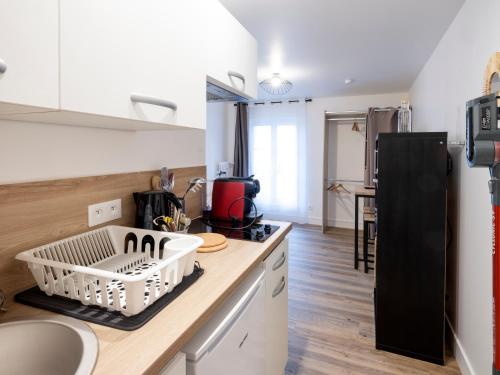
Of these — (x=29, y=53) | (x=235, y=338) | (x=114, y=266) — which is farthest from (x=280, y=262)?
(x=29, y=53)

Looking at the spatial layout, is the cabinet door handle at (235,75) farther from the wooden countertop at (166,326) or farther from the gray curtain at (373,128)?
the gray curtain at (373,128)

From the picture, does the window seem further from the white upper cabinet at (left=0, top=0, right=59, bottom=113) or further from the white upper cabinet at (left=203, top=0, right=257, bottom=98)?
the white upper cabinet at (left=0, top=0, right=59, bottom=113)

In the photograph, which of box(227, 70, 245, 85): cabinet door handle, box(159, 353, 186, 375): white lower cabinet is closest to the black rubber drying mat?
box(159, 353, 186, 375): white lower cabinet

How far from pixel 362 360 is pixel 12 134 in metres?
2.19

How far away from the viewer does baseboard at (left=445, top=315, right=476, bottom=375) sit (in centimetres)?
172

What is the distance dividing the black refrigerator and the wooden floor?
133mm

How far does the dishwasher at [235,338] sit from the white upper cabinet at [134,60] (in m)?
0.64

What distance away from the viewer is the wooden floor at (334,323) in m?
1.89

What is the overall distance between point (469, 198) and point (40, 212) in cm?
213

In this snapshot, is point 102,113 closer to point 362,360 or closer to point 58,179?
point 58,179

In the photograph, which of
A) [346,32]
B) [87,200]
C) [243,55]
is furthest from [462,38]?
[87,200]

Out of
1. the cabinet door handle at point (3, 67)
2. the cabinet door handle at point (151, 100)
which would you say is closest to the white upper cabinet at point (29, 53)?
the cabinet door handle at point (3, 67)

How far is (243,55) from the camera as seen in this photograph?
62.3 inches

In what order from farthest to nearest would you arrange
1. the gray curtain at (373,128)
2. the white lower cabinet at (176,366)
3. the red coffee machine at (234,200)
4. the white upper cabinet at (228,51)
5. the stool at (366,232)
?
the gray curtain at (373,128) → the stool at (366,232) → the red coffee machine at (234,200) → the white upper cabinet at (228,51) → the white lower cabinet at (176,366)
